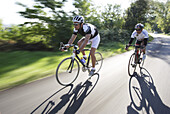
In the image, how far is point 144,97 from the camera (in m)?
3.10

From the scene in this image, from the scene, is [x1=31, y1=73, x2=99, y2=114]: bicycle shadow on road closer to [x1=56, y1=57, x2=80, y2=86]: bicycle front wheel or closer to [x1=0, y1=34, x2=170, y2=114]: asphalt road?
[x1=0, y1=34, x2=170, y2=114]: asphalt road

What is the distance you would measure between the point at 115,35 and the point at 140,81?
44.7ft

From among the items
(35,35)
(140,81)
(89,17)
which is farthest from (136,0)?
(140,81)

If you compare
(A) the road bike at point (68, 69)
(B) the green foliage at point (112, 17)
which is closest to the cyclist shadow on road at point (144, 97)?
(A) the road bike at point (68, 69)

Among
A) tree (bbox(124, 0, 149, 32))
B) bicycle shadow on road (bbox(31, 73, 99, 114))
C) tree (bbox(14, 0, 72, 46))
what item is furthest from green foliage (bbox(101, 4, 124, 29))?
bicycle shadow on road (bbox(31, 73, 99, 114))

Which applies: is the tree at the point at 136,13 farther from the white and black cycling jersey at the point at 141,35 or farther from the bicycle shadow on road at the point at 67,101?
the bicycle shadow on road at the point at 67,101

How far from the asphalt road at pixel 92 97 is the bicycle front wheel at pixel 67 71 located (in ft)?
0.64

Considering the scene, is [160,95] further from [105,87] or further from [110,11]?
[110,11]

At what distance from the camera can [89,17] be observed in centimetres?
1245

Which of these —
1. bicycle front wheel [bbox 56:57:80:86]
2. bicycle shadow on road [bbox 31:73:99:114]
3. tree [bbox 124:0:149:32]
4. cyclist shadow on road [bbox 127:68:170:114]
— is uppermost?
tree [bbox 124:0:149:32]

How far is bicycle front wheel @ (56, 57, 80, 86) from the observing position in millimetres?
3562

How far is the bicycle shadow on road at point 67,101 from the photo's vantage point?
8.21 ft

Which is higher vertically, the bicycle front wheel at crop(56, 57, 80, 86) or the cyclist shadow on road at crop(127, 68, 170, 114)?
the bicycle front wheel at crop(56, 57, 80, 86)

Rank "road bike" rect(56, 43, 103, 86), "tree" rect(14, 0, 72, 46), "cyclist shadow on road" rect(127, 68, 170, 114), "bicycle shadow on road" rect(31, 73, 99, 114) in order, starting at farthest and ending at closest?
"tree" rect(14, 0, 72, 46)
"road bike" rect(56, 43, 103, 86)
"cyclist shadow on road" rect(127, 68, 170, 114)
"bicycle shadow on road" rect(31, 73, 99, 114)
